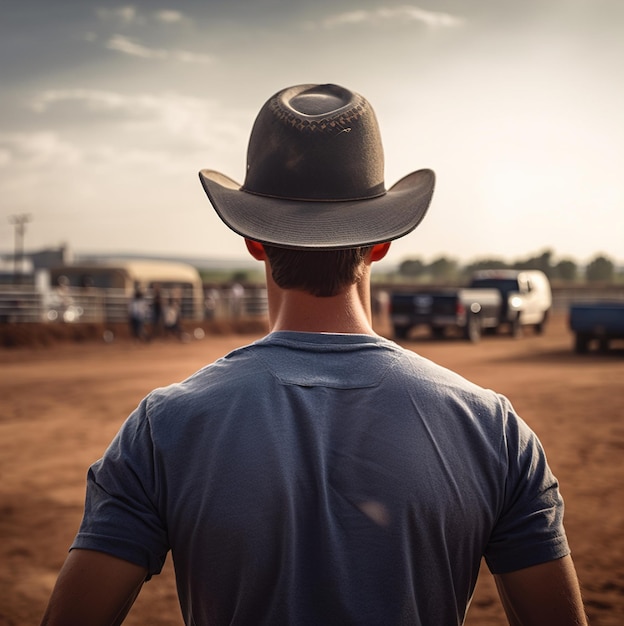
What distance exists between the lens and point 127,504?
4.11 feet

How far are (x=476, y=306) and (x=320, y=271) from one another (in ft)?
73.6

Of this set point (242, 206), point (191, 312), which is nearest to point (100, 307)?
point (191, 312)

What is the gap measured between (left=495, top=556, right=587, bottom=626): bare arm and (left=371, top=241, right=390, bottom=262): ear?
65 cm

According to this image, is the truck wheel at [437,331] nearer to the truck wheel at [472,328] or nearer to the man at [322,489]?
the truck wheel at [472,328]

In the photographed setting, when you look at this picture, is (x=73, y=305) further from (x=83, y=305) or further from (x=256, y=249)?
(x=256, y=249)

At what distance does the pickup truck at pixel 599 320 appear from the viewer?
17797 millimetres

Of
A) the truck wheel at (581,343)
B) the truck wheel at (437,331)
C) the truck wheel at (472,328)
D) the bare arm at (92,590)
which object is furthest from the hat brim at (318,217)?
the truck wheel at (437,331)

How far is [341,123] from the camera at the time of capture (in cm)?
143

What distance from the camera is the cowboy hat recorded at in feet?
4.56

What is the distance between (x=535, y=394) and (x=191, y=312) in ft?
77.4

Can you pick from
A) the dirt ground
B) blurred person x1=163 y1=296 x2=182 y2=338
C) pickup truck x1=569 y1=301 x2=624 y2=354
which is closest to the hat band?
the dirt ground

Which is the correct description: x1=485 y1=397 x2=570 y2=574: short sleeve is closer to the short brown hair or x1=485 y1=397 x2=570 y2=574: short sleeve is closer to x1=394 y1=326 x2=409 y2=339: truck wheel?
the short brown hair

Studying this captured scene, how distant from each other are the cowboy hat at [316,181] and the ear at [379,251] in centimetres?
7

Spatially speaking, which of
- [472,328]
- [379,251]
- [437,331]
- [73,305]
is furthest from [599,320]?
[73,305]
